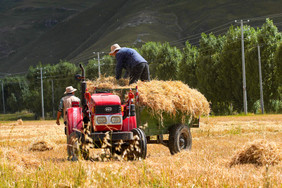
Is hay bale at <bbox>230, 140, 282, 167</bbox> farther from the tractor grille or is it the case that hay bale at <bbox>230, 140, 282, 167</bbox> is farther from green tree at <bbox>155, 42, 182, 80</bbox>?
green tree at <bbox>155, 42, 182, 80</bbox>

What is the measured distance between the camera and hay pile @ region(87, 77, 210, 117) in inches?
430

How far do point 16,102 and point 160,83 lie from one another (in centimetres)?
11754

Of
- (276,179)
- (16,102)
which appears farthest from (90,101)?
(16,102)

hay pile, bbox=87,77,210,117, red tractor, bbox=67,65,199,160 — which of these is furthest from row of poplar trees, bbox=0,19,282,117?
red tractor, bbox=67,65,199,160

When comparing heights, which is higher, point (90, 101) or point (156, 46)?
point (156, 46)

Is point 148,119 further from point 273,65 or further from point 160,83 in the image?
point 273,65

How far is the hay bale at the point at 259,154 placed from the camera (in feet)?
27.8

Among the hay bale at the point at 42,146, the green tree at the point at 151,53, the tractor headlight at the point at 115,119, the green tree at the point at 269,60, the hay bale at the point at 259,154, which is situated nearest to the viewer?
the hay bale at the point at 259,154

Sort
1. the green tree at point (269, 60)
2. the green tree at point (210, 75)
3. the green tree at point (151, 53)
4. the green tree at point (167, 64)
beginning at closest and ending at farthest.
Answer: the green tree at point (269, 60) < the green tree at point (210, 75) < the green tree at point (167, 64) < the green tree at point (151, 53)

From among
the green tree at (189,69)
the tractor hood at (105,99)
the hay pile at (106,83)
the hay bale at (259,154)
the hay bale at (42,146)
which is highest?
the green tree at (189,69)

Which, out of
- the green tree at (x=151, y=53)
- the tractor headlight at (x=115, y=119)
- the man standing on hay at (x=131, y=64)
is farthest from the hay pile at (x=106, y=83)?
the green tree at (x=151, y=53)

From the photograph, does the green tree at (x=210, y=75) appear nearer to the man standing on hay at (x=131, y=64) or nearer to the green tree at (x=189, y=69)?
the green tree at (x=189, y=69)

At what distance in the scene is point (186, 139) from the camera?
40.2 ft

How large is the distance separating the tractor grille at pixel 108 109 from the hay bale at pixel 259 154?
2.90 metres
